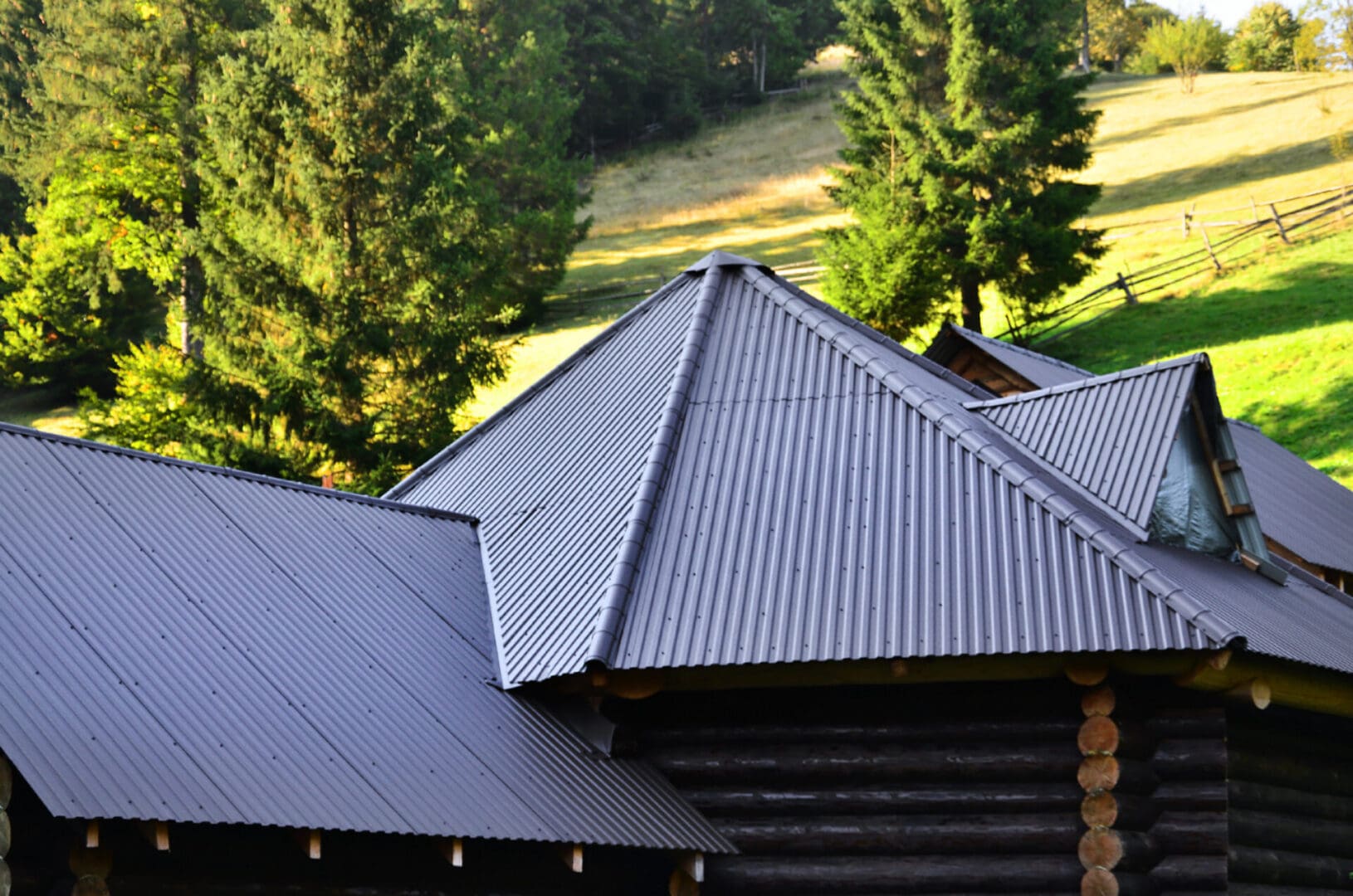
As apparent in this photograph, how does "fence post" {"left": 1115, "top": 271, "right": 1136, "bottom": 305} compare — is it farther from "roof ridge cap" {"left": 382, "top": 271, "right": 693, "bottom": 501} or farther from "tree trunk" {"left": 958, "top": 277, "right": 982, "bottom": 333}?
"roof ridge cap" {"left": 382, "top": 271, "right": 693, "bottom": 501}

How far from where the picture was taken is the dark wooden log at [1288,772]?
10133mm

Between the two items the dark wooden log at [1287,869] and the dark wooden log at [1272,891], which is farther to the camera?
the dark wooden log at [1287,869]

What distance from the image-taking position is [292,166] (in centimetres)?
2484

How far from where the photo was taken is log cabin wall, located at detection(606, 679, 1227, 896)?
29.7 ft

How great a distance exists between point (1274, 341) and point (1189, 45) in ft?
149

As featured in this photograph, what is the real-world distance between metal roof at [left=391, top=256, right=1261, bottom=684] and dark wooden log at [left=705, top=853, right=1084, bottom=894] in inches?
61.3

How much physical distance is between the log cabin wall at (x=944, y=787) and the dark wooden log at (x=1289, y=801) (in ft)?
2.32

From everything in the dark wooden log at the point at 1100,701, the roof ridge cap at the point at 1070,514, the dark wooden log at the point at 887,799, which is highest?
the roof ridge cap at the point at 1070,514

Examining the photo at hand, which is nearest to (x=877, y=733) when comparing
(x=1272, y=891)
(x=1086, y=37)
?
(x=1272, y=891)

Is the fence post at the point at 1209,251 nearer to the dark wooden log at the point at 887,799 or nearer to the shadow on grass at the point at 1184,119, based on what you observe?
the shadow on grass at the point at 1184,119

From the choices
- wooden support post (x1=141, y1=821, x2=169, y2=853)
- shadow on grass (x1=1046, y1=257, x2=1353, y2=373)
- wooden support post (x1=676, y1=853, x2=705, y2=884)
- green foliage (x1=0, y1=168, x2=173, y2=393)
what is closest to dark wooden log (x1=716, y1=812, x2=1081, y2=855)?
wooden support post (x1=676, y1=853, x2=705, y2=884)

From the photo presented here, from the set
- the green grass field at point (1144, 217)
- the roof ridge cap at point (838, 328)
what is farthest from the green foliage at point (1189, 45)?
the roof ridge cap at point (838, 328)

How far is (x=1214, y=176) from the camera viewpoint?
50125 millimetres

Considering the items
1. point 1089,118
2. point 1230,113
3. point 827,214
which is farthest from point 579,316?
point 1230,113
